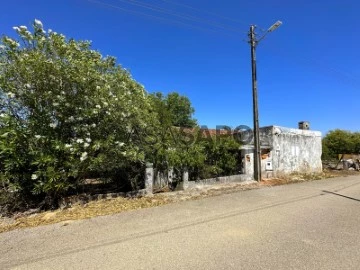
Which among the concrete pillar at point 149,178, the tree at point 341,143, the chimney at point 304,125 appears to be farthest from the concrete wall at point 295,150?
the tree at point 341,143

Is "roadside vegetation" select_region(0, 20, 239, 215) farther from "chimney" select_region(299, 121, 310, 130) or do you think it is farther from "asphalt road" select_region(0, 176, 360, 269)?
"chimney" select_region(299, 121, 310, 130)

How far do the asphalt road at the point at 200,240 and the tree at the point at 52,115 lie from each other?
1.73 m

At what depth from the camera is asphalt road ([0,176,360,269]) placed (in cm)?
444

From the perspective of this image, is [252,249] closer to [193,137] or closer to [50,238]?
[50,238]

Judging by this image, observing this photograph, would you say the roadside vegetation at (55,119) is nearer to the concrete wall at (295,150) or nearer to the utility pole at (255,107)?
the utility pole at (255,107)

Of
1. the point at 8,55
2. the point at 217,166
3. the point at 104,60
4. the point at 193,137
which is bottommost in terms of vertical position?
the point at 217,166

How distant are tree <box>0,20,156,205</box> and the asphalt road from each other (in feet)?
5.68

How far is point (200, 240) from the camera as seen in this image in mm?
5410

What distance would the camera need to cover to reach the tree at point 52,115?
7418 mm

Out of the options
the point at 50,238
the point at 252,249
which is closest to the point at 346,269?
the point at 252,249

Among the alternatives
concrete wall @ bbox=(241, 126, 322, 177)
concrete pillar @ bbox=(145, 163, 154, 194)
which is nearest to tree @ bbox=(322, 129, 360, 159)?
concrete wall @ bbox=(241, 126, 322, 177)

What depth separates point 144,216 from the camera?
7.24 m

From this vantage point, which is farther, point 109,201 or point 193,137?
point 193,137

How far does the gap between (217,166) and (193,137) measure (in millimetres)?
1801
